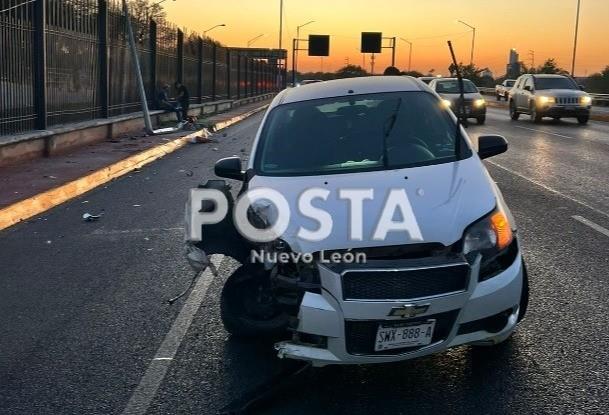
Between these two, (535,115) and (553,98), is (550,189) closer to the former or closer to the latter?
(553,98)

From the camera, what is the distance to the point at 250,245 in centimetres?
446

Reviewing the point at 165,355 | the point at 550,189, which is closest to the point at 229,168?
the point at 165,355

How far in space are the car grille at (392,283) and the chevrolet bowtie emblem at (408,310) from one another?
0.17 ft

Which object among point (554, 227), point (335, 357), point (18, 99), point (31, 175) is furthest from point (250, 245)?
point (18, 99)

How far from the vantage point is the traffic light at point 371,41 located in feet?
235

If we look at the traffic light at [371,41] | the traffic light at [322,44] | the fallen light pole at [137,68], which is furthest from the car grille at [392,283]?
the traffic light at [322,44]

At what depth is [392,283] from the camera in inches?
144

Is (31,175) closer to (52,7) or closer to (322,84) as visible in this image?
(52,7)

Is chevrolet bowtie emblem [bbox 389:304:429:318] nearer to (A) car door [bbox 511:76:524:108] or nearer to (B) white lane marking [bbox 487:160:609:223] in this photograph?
(B) white lane marking [bbox 487:160:609:223]

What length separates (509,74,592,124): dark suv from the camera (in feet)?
90.0

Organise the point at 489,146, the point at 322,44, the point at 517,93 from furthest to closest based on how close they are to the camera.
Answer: the point at 322,44 → the point at 517,93 → the point at 489,146

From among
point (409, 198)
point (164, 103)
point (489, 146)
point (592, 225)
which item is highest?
point (489, 146)

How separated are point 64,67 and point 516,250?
14.4 m

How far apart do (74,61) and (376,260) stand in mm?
15118
